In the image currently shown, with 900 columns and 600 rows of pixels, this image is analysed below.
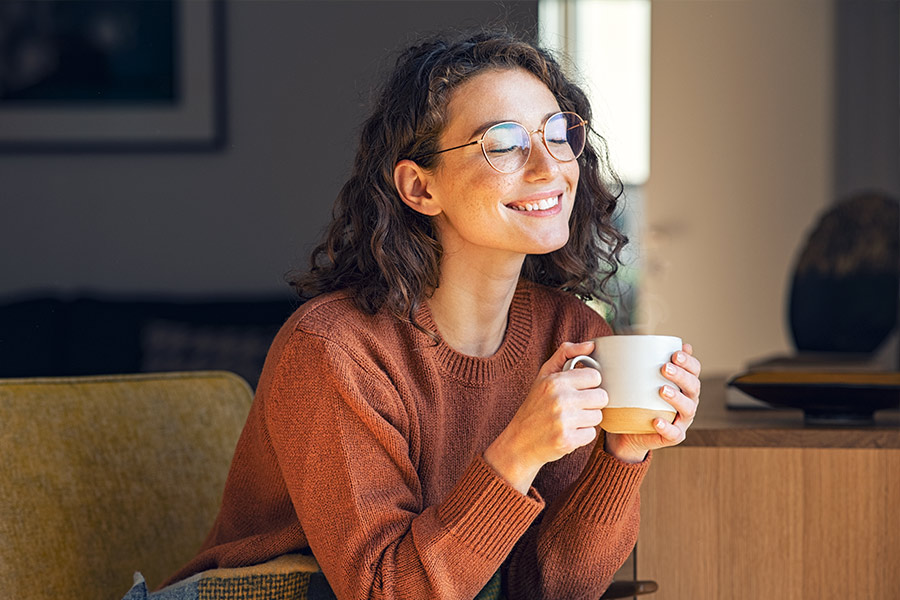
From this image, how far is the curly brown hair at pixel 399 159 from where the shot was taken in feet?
3.96

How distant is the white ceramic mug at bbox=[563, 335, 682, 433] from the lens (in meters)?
0.99

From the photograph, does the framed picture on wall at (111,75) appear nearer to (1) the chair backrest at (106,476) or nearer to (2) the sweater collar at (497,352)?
(1) the chair backrest at (106,476)

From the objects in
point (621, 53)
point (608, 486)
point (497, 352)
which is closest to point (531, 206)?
point (497, 352)

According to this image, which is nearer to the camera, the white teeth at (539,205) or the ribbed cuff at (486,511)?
the ribbed cuff at (486,511)

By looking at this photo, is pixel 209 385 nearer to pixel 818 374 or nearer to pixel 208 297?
pixel 818 374

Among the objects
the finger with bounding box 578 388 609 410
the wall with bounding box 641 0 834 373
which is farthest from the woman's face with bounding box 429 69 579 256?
the wall with bounding box 641 0 834 373

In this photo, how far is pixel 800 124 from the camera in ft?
14.0

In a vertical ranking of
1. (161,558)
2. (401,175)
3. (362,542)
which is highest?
(401,175)

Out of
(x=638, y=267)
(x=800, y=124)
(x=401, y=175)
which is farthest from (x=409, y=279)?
(x=638, y=267)

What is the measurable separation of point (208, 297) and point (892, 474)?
196 centimetres

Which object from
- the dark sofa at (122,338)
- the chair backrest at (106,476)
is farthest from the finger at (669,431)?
the dark sofa at (122,338)

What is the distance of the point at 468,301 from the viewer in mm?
1265

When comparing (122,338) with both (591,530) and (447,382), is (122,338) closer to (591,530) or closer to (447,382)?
(447,382)

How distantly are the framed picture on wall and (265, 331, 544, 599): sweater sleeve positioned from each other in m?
1.83
